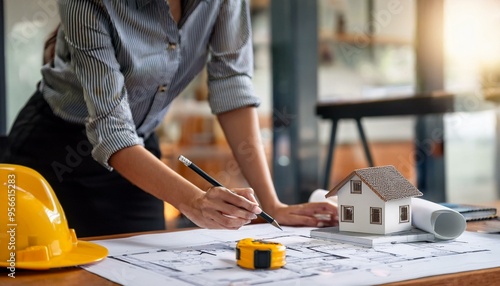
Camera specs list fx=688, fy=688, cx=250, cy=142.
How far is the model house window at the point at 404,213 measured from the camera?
112 centimetres

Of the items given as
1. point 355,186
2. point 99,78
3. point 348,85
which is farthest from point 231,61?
point 348,85

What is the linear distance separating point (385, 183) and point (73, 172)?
73 centimetres

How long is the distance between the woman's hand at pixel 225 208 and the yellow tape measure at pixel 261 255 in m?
0.13

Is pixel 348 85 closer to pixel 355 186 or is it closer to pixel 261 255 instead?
pixel 355 186

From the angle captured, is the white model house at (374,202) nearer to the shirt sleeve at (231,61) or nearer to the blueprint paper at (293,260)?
the blueprint paper at (293,260)

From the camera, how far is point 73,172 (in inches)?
59.7

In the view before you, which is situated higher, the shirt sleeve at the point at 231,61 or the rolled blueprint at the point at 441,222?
the shirt sleeve at the point at 231,61

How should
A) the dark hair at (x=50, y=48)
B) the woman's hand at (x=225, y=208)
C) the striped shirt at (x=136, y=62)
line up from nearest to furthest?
the woman's hand at (x=225, y=208), the striped shirt at (x=136, y=62), the dark hair at (x=50, y=48)

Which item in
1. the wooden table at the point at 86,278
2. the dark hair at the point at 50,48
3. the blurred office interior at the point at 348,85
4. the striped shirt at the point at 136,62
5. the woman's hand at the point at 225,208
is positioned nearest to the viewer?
the wooden table at the point at 86,278

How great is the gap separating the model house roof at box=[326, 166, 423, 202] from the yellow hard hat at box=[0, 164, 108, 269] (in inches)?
16.9

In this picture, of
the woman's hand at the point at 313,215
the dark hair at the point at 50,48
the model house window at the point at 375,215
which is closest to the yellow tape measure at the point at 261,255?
the model house window at the point at 375,215

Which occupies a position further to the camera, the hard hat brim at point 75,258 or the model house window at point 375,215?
the model house window at point 375,215

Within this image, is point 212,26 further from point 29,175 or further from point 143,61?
point 29,175

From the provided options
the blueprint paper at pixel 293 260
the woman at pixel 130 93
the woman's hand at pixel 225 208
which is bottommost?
the blueprint paper at pixel 293 260
